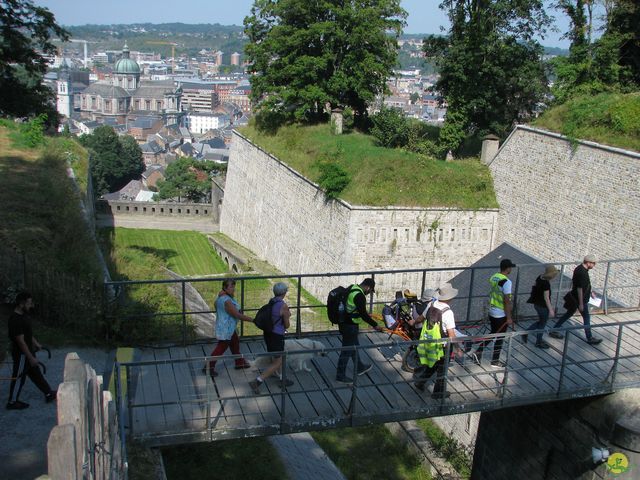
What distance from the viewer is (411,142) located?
24.6m

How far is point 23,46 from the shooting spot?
14.7m

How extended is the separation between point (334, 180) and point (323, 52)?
25.5ft

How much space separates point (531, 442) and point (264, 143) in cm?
2195

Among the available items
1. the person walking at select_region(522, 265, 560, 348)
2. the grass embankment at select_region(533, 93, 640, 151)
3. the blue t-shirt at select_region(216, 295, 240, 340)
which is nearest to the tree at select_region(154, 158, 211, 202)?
the grass embankment at select_region(533, 93, 640, 151)

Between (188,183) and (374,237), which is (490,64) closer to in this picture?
(374,237)

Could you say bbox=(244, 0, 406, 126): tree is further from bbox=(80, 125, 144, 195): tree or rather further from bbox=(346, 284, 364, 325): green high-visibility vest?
bbox=(80, 125, 144, 195): tree

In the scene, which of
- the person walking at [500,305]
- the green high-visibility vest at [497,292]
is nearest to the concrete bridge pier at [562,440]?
the person walking at [500,305]

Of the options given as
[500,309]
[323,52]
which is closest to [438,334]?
[500,309]

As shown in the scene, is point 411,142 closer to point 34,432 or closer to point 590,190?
point 590,190

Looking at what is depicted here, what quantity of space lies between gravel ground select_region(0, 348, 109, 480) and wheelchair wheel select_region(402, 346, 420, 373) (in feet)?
12.8

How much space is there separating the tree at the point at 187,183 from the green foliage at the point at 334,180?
46.7 meters

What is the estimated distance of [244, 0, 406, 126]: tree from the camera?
26.0 metres

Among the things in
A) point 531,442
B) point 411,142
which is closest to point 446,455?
point 531,442

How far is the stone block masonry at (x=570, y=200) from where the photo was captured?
639 inches
